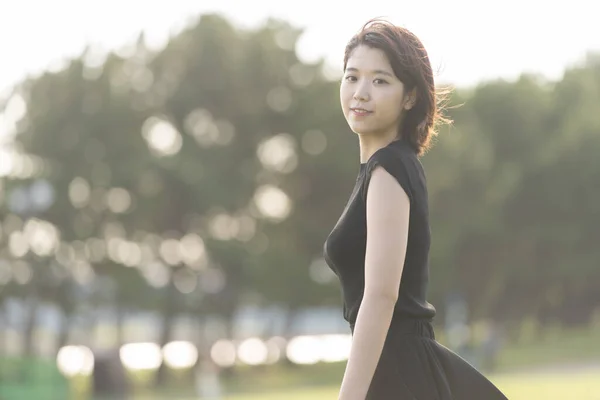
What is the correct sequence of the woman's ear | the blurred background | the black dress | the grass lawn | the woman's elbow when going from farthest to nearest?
the blurred background, the grass lawn, the woman's ear, the black dress, the woman's elbow

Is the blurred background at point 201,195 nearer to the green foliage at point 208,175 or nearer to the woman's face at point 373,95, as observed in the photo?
the green foliage at point 208,175

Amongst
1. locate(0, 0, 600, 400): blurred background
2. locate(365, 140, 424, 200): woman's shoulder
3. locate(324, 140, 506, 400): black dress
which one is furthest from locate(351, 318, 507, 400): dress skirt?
locate(0, 0, 600, 400): blurred background

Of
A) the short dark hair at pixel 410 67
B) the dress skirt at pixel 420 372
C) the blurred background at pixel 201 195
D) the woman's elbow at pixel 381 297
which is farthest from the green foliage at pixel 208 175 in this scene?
the woman's elbow at pixel 381 297

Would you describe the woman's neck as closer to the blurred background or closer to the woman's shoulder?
the woman's shoulder

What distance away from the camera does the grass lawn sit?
24.8 m

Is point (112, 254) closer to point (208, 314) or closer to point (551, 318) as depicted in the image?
point (208, 314)

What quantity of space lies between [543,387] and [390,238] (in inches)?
1034

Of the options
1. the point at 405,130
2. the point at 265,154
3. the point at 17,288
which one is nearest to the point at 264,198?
the point at 265,154

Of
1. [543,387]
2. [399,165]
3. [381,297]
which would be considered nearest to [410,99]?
[399,165]

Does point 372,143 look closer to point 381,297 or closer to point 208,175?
point 381,297

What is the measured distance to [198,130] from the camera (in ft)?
150

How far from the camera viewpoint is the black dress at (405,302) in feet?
10.9

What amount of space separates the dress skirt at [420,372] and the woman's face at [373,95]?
1.82 feet

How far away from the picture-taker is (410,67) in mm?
3396
